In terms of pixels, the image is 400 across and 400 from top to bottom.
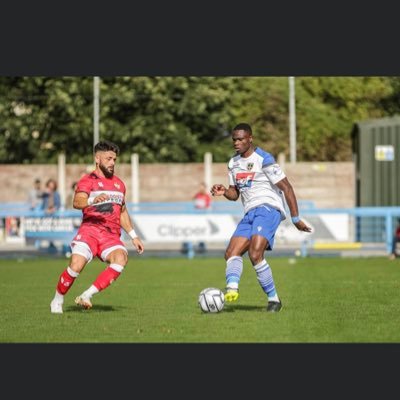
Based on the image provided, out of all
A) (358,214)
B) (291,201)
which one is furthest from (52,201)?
(291,201)

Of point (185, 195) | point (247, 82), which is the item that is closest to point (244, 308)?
point (185, 195)

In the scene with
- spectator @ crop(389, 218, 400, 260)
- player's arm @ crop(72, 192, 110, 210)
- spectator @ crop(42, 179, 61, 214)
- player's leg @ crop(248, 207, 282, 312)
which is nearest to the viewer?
player's arm @ crop(72, 192, 110, 210)

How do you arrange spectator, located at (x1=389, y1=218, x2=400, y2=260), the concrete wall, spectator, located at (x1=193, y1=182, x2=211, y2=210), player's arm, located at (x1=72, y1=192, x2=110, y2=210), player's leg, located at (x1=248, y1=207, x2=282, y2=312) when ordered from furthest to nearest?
1. the concrete wall
2. spectator, located at (x1=193, y1=182, x2=211, y2=210)
3. spectator, located at (x1=389, y1=218, x2=400, y2=260)
4. player's leg, located at (x1=248, y1=207, x2=282, y2=312)
5. player's arm, located at (x1=72, y1=192, x2=110, y2=210)

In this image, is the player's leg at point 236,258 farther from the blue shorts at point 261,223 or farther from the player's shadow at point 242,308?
the player's shadow at point 242,308

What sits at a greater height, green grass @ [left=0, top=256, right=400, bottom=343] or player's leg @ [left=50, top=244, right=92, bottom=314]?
player's leg @ [left=50, top=244, right=92, bottom=314]

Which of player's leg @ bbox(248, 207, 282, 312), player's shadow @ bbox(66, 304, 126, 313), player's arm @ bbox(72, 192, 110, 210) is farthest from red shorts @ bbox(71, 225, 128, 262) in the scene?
player's leg @ bbox(248, 207, 282, 312)

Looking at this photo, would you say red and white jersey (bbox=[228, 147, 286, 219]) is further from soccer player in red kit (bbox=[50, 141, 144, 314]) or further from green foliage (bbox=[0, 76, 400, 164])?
green foliage (bbox=[0, 76, 400, 164])

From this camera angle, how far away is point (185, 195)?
46438 millimetres

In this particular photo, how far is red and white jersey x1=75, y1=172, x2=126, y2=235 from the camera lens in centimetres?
1488

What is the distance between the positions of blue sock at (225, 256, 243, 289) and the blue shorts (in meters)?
0.31

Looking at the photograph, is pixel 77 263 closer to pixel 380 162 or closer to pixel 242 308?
pixel 242 308

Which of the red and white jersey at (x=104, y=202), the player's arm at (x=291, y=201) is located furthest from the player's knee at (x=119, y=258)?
the player's arm at (x=291, y=201)

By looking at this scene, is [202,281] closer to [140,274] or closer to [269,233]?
[140,274]

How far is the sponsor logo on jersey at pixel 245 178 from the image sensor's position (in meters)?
15.0
